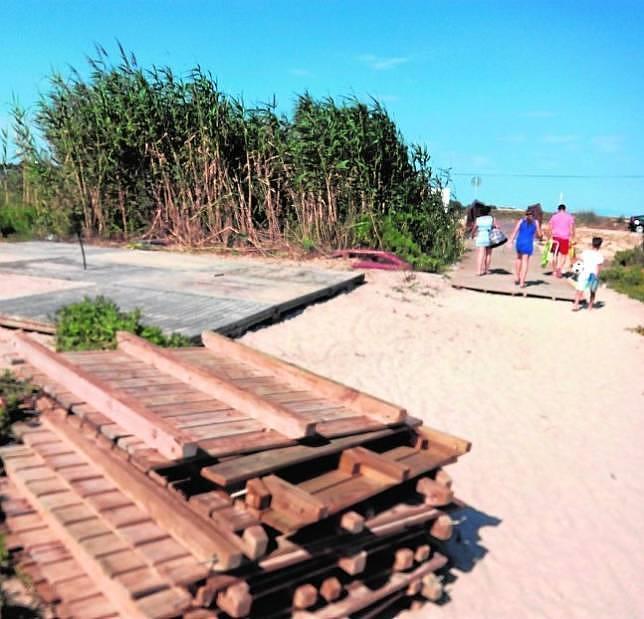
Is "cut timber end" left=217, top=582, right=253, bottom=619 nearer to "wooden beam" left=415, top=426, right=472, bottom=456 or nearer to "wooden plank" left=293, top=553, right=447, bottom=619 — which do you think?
"wooden plank" left=293, top=553, right=447, bottom=619

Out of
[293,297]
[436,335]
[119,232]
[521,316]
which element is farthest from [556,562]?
[119,232]

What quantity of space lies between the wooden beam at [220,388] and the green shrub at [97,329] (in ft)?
4.15

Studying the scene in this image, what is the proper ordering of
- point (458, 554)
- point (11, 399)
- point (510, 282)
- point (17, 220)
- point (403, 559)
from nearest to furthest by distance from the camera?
1. point (403, 559)
2. point (458, 554)
3. point (11, 399)
4. point (510, 282)
5. point (17, 220)

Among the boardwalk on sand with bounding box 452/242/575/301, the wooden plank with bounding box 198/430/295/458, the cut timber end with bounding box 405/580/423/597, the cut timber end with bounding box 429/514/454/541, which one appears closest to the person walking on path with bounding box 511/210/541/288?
the boardwalk on sand with bounding box 452/242/575/301

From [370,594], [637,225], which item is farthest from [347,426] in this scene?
[637,225]

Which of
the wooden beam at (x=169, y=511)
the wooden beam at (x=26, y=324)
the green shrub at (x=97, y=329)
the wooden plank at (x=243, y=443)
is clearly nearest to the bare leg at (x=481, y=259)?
the green shrub at (x=97, y=329)

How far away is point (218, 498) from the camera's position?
305 cm

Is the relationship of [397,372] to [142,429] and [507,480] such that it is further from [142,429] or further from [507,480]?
[142,429]

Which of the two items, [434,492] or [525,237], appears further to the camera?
[525,237]

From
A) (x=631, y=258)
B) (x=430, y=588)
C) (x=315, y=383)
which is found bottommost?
(x=430, y=588)

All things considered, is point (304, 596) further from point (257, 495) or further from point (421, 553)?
point (421, 553)

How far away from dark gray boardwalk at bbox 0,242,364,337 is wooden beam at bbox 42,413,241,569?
3.55 m

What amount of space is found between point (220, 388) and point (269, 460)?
899mm

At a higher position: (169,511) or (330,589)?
(169,511)
